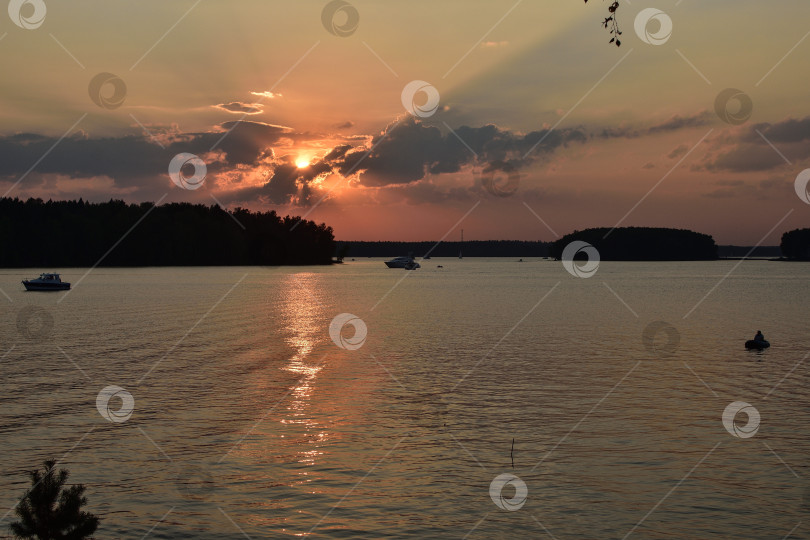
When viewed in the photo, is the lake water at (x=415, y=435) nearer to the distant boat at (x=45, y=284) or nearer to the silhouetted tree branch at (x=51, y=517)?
the silhouetted tree branch at (x=51, y=517)

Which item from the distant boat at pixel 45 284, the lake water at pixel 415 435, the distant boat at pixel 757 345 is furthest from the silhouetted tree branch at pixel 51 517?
the distant boat at pixel 45 284

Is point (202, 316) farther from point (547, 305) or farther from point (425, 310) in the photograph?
point (547, 305)

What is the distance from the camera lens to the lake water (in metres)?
18.0

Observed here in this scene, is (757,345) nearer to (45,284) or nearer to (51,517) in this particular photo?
(51,517)

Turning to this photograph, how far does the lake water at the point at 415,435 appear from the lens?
710 inches

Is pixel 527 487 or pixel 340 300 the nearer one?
pixel 527 487

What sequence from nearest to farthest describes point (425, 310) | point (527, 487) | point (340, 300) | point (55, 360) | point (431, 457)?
point (527, 487)
point (431, 457)
point (55, 360)
point (425, 310)
point (340, 300)

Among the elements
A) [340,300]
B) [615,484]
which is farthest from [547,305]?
[615,484]

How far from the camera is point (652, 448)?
23922 mm

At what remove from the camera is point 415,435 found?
25406mm

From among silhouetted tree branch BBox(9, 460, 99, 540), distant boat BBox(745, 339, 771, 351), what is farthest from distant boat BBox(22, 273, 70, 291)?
silhouetted tree branch BBox(9, 460, 99, 540)

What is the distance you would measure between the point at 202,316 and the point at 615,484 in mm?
61902

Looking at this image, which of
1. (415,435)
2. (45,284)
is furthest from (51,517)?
(45,284)

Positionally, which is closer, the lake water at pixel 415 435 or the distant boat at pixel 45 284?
the lake water at pixel 415 435
